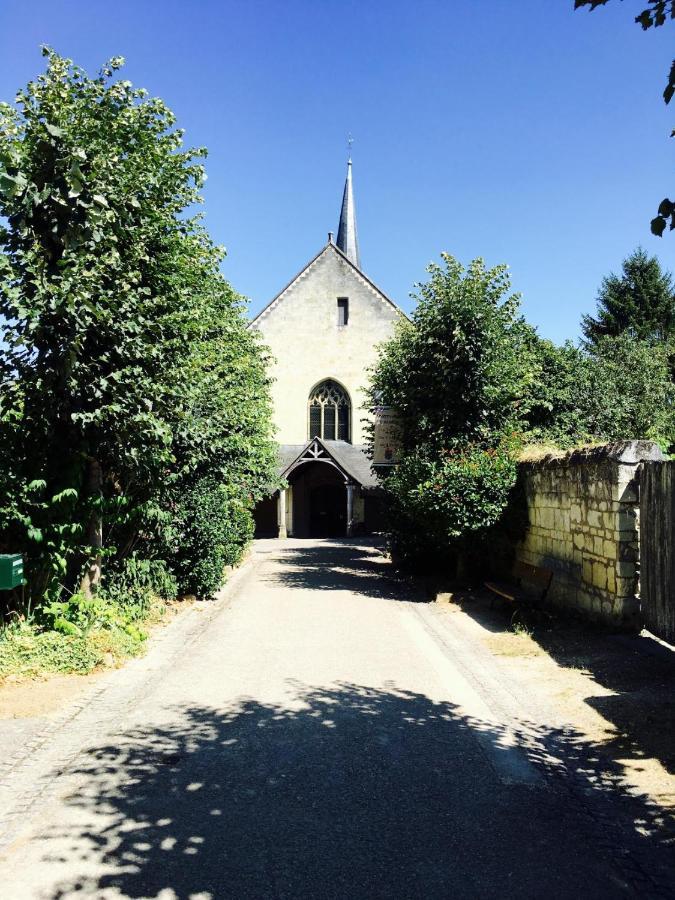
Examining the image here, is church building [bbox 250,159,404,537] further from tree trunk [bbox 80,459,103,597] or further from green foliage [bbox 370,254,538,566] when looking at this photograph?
tree trunk [bbox 80,459,103,597]

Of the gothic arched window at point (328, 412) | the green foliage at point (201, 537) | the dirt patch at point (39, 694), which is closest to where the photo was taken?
the dirt patch at point (39, 694)

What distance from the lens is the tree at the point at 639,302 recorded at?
39.7 metres

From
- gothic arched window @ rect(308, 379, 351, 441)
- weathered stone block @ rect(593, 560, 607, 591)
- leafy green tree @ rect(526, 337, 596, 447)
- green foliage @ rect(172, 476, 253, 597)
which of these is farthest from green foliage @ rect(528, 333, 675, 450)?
gothic arched window @ rect(308, 379, 351, 441)

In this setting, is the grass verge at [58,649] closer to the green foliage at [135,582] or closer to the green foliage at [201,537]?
the green foliage at [135,582]

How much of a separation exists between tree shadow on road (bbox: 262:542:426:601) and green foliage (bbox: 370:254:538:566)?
1.40m

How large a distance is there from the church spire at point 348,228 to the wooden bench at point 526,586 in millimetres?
36180

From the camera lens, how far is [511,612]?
10.2 meters

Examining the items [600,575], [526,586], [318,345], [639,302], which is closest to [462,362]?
[526,586]

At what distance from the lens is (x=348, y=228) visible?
150 ft

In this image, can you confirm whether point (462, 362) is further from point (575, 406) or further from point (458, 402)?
point (575, 406)

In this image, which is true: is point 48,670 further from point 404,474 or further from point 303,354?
point 303,354

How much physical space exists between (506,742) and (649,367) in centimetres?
2712

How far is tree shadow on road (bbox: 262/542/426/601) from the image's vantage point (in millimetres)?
14438

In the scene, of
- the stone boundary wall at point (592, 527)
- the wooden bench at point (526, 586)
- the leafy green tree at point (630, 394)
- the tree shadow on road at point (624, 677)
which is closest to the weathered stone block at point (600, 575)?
the stone boundary wall at point (592, 527)
